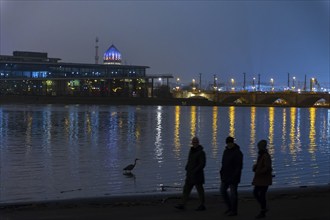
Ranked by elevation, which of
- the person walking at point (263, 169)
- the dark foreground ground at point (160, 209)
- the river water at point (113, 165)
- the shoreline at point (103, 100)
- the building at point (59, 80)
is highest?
the building at point (59, 80)

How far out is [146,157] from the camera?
31.6m

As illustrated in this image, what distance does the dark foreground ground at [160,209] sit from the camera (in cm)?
1229

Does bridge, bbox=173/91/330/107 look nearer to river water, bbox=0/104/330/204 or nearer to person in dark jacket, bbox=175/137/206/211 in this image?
river water, bbox=0/104/330/204

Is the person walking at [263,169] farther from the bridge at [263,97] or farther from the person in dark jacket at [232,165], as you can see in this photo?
the bridge at [263,97]

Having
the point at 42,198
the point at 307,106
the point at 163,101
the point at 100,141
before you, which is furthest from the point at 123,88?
the point at 42,198

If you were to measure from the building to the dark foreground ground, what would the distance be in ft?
561

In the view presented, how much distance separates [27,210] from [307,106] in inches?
6871

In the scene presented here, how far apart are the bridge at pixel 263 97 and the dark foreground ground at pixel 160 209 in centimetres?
15425

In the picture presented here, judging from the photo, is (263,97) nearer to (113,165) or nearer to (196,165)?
(113,165)

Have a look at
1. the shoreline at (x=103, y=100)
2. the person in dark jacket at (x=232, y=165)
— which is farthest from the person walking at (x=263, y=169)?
the shoreline at (x=103, y=100)

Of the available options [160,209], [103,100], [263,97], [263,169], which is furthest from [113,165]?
[263,97]

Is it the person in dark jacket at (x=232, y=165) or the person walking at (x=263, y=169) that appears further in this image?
the person in dark jacket at (x=232, y=165)

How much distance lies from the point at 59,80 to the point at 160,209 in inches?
7179

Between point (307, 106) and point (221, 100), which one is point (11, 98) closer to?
point (221, 100)
